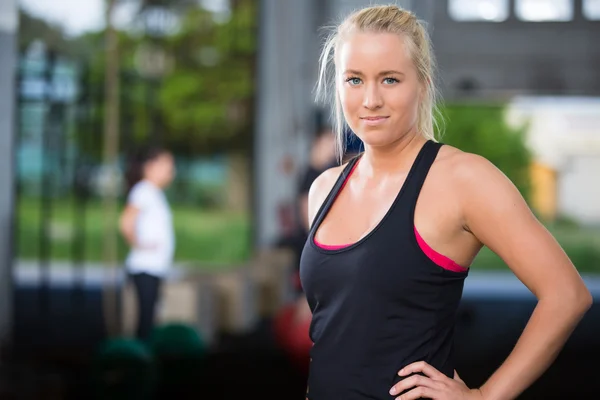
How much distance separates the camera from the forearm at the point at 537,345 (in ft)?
3.65

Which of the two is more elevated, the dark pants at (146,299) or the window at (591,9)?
the window at (591,9)

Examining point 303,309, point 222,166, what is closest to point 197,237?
point 222,166

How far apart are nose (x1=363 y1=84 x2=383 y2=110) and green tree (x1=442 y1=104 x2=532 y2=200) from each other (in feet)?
34.2

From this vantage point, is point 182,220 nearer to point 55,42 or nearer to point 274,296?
point 55,42

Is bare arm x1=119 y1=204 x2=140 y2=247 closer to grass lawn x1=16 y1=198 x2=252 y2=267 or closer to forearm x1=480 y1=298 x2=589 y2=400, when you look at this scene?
forearm x1=480 y1=298 x2=589 y2=400

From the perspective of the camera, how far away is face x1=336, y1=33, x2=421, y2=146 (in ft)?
3.72

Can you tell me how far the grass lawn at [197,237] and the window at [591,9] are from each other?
15.0 ft

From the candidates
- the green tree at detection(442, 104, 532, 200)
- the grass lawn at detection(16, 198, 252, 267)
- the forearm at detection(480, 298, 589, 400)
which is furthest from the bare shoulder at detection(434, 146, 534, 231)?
the grass lawn at detection(16, 198, 252, 267)

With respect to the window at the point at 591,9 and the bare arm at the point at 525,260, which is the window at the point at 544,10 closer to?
the window at the point at 591,9

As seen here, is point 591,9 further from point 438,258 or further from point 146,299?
point 438,258

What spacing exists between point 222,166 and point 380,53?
10.8 m

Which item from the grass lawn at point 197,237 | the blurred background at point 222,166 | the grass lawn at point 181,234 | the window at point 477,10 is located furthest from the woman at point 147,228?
the grass lawn at point 181,234

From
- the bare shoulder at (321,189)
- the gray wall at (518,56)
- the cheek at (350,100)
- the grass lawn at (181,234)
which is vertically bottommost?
the grass lawn at (181,234)

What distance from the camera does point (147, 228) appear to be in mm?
4570
